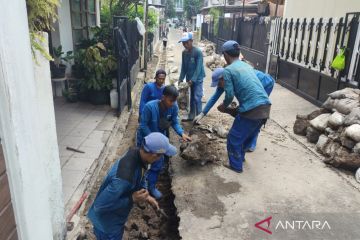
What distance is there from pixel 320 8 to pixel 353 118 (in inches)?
209

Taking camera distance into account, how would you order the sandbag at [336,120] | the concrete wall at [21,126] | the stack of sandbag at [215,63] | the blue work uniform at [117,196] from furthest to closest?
the stack of sandbag at [215,63] < the sandbag at [336,120] < the blue work uniform at [117,196] < the concrete wall at [21,126]

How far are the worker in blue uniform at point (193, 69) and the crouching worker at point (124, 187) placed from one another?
3956 mm

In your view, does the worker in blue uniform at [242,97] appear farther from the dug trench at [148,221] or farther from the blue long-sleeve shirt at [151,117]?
the dug trench at [148,221]

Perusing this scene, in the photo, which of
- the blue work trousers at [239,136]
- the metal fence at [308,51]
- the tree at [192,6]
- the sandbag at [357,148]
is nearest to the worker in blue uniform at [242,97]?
the blue work trousers at [239,136]

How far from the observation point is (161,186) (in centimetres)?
482

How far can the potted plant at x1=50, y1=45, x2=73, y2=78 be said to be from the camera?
686 centimetres

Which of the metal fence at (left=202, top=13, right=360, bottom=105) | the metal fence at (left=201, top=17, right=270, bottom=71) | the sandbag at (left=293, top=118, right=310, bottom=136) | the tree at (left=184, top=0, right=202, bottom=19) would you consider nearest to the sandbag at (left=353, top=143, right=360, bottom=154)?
the sandbag at (left=293, top=118, right=310, bottom=136)

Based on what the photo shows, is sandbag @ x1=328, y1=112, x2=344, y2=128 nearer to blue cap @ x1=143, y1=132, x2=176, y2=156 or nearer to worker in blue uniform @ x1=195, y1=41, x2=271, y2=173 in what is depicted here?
worker in blue uniform @ x1=195, y1=41, x2=271, y2=173

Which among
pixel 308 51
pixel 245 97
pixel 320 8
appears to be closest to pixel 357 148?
pixel 245 97

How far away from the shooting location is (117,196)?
8.24ft

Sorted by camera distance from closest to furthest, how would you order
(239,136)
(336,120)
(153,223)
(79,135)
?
(153,223) < (239,136) < (336,120) < (79,135)

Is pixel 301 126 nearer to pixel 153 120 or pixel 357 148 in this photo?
pixel 357 148

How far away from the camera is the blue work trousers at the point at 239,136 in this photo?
4414 mm

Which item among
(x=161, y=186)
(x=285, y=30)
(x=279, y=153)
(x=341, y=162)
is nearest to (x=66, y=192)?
(x=161, y=186)
